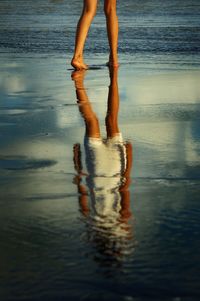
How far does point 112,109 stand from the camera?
18.7ft

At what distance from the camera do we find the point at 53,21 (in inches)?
608

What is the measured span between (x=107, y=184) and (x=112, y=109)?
2.31 meters

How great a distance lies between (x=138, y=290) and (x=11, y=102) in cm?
396

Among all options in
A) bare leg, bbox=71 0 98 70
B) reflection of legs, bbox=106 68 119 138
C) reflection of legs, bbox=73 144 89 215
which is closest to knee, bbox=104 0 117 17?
bare leg, bbox=71 0 98 70

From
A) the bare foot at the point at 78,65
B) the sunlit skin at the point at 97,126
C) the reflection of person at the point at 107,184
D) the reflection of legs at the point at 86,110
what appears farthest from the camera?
the bare foot at the point at 78,65

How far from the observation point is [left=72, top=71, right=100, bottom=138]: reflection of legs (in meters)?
4.83

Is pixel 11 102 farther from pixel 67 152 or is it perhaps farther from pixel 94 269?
pixel 94 269

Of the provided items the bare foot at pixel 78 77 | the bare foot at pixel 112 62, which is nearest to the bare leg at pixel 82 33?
the bare foot at pixel 78 77

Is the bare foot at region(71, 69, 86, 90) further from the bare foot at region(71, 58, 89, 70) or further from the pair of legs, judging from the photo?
the pair of legs

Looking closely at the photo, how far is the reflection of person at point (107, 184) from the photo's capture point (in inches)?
107

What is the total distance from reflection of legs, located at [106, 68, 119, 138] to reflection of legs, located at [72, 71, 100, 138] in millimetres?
79

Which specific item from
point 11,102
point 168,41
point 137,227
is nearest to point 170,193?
point 137,227

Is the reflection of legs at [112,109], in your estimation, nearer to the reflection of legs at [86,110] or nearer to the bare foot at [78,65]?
the reflection of legs at [86,110]

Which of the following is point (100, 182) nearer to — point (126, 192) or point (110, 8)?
point (126, 192)
